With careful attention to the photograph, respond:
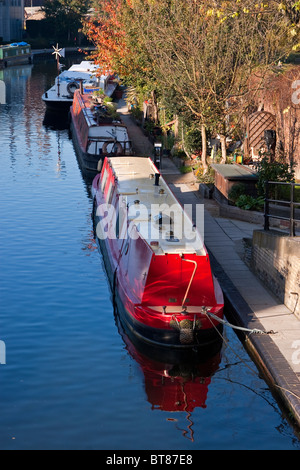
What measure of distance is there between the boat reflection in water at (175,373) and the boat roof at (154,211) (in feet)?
7.43

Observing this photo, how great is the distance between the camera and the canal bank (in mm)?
14273

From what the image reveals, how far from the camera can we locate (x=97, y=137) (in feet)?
122

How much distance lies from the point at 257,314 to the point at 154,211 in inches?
159

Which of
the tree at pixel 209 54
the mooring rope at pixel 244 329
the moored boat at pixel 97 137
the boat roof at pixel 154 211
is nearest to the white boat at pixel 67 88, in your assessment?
the moored boat at pixel 97 137

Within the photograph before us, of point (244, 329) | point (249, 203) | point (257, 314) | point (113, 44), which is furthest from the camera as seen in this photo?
point (113, 44)

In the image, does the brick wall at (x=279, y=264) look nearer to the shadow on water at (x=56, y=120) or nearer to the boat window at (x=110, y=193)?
the boat window at (x=110, y=193)

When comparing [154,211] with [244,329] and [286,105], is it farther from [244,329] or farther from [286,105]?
[286,105]

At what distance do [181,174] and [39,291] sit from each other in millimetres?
14721

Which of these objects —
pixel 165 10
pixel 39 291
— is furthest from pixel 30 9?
pixel 39 291

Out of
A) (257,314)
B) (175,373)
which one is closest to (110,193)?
(257,314)

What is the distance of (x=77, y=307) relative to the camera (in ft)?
64.0

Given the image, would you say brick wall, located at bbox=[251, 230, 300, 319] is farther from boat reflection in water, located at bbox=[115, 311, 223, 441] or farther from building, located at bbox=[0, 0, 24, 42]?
building, located at bbox=[0, 0, 24, 42]

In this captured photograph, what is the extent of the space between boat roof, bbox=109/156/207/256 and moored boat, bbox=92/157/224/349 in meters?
0.02

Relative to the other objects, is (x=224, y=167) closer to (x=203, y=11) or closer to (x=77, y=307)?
(x=203, y=11)
